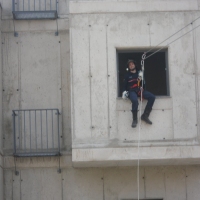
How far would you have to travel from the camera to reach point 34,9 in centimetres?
2334

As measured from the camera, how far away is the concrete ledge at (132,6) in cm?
2198

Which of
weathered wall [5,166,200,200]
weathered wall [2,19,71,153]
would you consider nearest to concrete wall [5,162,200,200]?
weathered wall [5,166,200,200]

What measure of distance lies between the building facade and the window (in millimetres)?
72

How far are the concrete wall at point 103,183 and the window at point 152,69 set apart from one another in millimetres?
2147

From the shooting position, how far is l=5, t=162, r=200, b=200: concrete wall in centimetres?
2238

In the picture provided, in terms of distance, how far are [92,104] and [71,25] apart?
214 cm

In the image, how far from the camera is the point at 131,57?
22.9 metres

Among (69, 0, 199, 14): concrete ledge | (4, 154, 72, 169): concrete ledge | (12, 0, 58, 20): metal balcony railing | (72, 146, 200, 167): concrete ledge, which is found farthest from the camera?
(12, 0, 58, 20): metal balcony railing

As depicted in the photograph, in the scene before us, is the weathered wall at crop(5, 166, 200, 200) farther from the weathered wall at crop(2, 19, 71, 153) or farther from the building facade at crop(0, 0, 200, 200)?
the weathered wall at crop(2, 19, 71, 153)

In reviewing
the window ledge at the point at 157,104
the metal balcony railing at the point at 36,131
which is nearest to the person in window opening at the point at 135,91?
the window ledge at the point at 157,104

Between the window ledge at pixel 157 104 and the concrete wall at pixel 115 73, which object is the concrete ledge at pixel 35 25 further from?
the window ledge at pixel 157 104

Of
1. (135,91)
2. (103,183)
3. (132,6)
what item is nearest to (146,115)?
(135,91)

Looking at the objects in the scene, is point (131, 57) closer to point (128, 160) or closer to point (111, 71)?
point (111, 71)

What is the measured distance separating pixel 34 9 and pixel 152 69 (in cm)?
367
